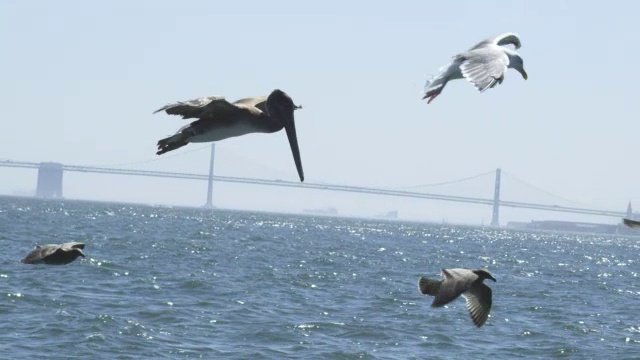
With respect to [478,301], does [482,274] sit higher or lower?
higher

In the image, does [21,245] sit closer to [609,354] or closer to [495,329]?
[495,329]

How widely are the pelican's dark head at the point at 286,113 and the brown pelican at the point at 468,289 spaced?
7.15 ft

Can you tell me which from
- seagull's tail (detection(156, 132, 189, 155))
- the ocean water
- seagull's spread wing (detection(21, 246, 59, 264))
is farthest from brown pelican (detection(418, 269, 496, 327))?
the ocean water

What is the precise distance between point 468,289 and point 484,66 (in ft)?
8.55

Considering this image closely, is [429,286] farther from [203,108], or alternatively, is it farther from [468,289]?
[203,108]

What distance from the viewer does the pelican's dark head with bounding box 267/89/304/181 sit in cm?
559

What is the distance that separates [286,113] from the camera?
18.5 feet

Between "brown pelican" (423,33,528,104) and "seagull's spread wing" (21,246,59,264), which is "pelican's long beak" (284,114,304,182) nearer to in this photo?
"brown pelican" (423,33,528,104)

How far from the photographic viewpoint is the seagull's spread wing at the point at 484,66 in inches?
199

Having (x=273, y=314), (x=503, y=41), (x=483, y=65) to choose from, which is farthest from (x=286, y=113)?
(x=273, y=314)

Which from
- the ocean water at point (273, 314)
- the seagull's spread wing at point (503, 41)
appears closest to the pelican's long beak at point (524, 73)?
the seagull's spread wing at point (503, 41)

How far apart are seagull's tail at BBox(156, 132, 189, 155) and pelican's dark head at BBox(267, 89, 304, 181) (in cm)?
52

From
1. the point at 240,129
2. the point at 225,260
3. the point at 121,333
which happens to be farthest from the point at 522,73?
the point at 225,260

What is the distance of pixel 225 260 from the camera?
51.1 m
